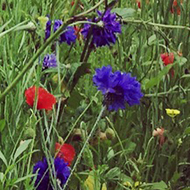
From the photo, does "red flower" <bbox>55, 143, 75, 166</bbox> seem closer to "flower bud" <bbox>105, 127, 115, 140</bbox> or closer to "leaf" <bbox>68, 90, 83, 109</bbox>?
"flower bud" <bbox>105, 127, 115, 140</bbox>

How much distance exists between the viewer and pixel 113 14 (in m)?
1.14

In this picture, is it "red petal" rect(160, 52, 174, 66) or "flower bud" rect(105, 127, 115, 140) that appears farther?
"red petal" rect(160, 52, 174, 66)

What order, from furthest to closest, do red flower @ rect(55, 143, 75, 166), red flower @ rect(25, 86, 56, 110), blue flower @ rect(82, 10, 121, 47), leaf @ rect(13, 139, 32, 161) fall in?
1. blue flower @ rect(82, 10, 121, 47)
2. red flower @ rect(55, 143, 75, 166)
3. red flower @ rect(25, 86, 56, 110)
4. leaf @ rect(13, 139, 32, 161)

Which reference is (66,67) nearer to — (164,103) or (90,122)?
(90,122)

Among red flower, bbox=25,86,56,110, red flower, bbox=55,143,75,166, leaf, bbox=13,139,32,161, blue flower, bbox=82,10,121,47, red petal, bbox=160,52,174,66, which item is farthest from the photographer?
red petal, bbox=160,52,174,66

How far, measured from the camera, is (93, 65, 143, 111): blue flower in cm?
98

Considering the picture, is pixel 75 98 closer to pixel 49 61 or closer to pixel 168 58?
pixel 49 61

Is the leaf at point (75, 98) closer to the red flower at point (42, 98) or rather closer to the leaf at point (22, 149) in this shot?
the red flower at point (42, 98)

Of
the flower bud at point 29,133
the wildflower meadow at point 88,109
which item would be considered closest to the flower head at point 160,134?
the wildflower meadow at point 88,109

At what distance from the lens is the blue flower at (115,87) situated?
38.4 inches

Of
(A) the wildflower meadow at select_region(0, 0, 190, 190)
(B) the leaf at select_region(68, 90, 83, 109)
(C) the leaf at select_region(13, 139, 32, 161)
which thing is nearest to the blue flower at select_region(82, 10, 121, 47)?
(A) the wildflower meadow at select_region(0, 0, 190, 190)

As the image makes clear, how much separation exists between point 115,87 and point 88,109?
356mm

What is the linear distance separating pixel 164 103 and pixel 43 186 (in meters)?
0.48

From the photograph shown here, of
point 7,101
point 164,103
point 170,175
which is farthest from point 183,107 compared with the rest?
point 7,101
